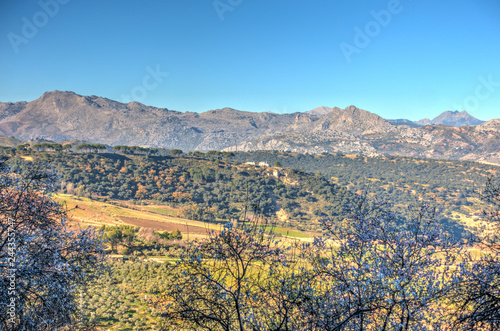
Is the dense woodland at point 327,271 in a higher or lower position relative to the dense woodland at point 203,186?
higher

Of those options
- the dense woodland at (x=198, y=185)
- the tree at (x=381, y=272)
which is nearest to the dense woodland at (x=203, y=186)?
the dense woodland at (x=198, y=185)

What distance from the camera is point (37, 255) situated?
10.4 m

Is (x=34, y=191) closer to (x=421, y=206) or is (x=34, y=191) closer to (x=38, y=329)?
(x=38, y=329)

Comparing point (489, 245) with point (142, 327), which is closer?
point (489, 245)

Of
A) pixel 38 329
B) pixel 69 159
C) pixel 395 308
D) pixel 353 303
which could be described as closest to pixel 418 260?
pixel 395 308

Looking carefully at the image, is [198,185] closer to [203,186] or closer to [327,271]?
[203,186]

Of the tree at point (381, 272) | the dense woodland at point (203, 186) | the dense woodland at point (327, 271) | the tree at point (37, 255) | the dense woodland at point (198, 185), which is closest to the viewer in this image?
the dense woodland at point (327, 271)

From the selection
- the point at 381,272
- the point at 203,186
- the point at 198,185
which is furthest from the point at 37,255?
the point at 198,185

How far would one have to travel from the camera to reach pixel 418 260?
456 inches

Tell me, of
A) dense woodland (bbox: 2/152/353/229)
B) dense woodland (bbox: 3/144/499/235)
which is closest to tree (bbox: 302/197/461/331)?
dense woodland (bbox: 3/144/499/235)

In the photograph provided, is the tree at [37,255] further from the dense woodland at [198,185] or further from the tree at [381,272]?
the dense woodland at [198,185]

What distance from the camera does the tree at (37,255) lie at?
31.3 ft

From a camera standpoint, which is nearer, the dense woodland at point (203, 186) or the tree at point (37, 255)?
the tree at point (37, 255)

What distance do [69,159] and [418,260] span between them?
151180 mm
